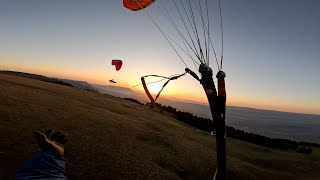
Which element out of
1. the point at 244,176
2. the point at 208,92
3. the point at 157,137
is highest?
the point at 208,92

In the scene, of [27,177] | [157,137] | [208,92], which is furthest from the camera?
[157,137]

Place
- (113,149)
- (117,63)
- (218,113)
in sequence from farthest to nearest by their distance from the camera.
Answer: (117,63), (113,149), (218,113)

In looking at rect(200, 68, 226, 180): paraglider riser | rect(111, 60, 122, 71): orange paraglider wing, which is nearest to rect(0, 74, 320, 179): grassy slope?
rect(200, 68, 226, 180): paraglider riser

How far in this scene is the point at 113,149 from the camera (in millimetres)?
11461

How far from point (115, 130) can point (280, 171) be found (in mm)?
8613

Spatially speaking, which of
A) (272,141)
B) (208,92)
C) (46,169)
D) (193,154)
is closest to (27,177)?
(46,169)

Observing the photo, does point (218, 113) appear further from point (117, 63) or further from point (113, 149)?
point (117, 63)

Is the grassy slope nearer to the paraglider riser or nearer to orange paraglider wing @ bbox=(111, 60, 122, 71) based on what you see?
the paraglider riser

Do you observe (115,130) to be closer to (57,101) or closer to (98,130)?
(98,130)

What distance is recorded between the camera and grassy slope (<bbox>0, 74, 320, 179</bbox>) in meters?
9.80

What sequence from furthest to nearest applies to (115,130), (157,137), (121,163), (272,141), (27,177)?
(272,141) → (157,137) → (115,130) → (121,163) → (27,177)

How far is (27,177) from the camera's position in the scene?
3.50 m

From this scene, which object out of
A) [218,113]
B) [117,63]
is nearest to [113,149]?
[218,113]

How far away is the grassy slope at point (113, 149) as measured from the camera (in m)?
9.80
